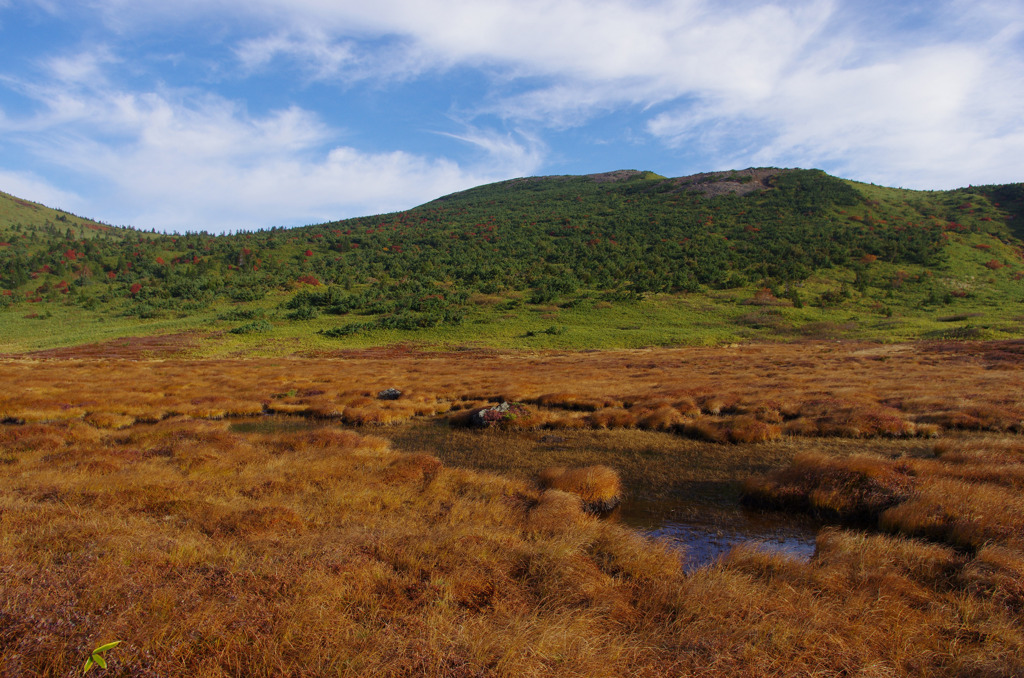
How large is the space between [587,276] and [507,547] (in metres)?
94.5

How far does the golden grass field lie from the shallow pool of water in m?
0.60

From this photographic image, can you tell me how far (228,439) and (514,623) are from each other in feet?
47.3

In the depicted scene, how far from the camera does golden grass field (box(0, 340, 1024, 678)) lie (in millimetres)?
4551

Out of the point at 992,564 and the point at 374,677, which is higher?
the point at 374,677

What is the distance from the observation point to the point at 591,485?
11.4 metres

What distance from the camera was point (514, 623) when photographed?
16.9 ft

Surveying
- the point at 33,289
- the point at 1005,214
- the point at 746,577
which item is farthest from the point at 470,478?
the point at 1005,214

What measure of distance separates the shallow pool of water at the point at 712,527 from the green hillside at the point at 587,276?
50322mm

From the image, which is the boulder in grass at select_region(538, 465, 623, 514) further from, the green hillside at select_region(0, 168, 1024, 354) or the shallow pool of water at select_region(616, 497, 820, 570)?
the green hillside at select_region(0, 168, 1024, 354)

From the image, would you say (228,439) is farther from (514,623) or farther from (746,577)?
(746,577)

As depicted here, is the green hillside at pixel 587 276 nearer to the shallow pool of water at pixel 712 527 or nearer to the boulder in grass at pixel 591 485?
the boulder in grass at pixel 591 485

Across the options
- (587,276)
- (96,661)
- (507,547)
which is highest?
(587,276)

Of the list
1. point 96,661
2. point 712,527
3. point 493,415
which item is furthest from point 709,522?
point 493,415

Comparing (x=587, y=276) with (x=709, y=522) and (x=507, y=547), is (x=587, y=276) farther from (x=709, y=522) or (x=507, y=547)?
(x=507, y=547)
